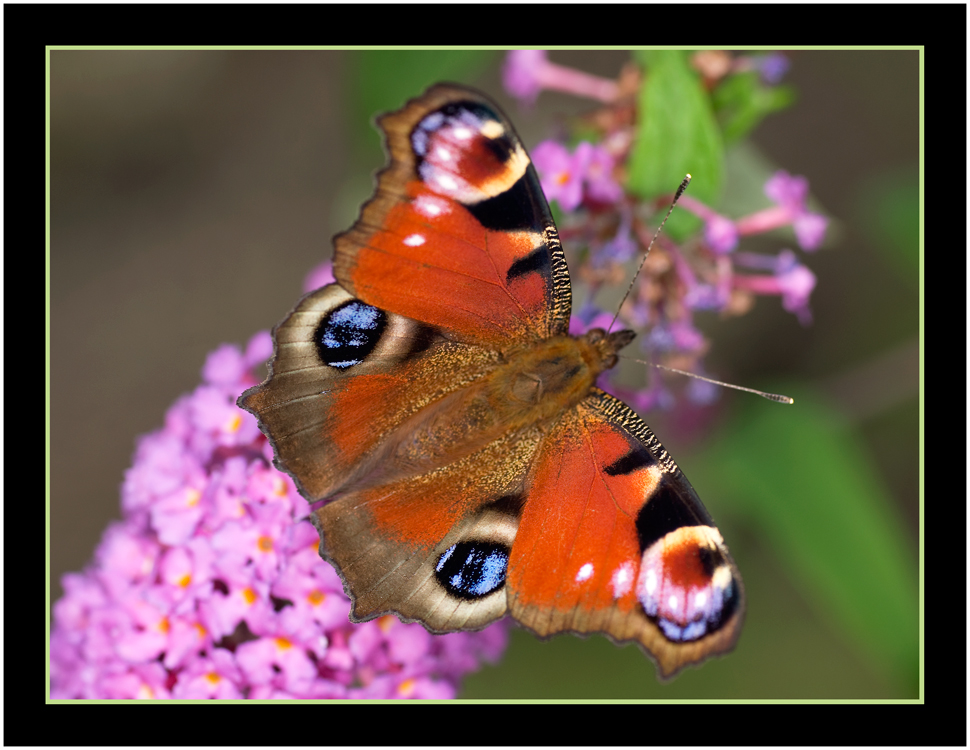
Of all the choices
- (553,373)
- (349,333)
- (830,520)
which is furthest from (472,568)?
(830,520)

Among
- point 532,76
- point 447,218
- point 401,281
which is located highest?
point 532,76

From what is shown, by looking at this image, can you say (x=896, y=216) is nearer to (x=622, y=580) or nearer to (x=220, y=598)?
(x=622, y=580)

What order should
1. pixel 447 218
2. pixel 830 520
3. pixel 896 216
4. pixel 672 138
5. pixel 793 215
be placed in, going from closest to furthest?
pixel 447 218
pixel 672 138
pixel 793 215
pixel 830 520
pixel 896 216

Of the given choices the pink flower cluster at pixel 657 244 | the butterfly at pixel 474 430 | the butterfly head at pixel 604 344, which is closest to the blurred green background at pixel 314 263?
the pink flower cluster at pixel 657 244

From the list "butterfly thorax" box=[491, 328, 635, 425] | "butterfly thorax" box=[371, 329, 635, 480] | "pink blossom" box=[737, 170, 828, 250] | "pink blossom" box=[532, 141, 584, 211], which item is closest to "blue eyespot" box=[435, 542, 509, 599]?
"butterfly thorax" box=[371, 329, 635, 480]

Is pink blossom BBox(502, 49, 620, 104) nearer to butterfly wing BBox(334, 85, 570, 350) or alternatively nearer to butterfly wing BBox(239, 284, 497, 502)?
butterfly wing BBox(334, 85, 570, 350)

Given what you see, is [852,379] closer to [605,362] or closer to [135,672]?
[605,362]

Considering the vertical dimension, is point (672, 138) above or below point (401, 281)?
above
